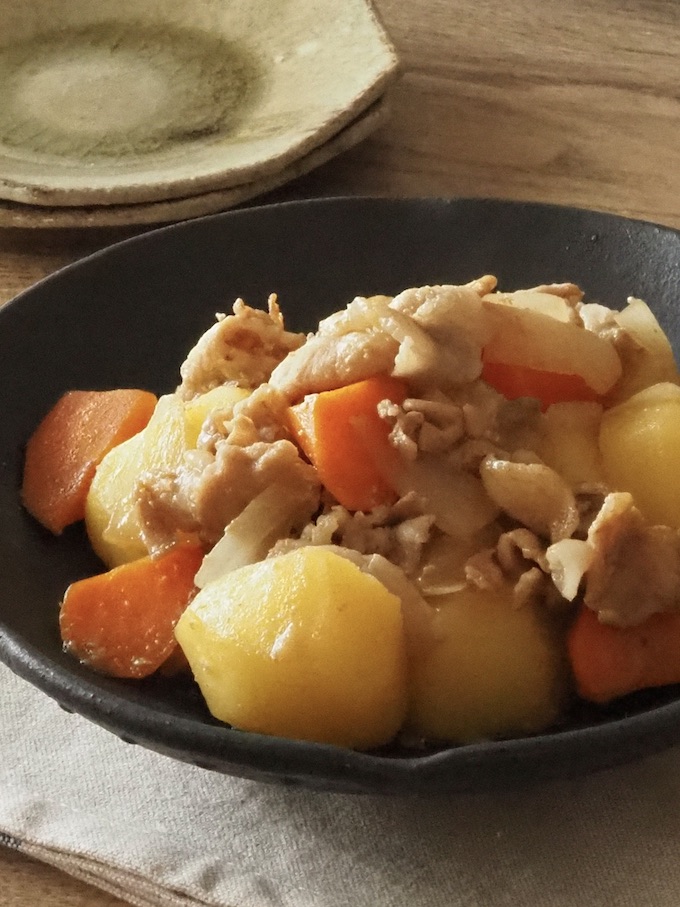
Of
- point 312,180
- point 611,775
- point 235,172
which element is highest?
point 235,172

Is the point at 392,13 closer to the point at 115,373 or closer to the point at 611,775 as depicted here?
the point at 115,373

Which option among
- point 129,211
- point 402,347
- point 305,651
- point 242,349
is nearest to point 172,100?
point 129,211

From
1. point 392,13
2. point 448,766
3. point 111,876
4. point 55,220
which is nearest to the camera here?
point 448,766

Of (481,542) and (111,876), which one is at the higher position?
(481,542)

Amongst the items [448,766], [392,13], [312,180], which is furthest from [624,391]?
[392,13]

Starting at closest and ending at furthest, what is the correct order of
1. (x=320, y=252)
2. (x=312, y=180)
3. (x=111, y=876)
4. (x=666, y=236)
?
(x=111, y=876) → (x=666, y=236) → (x=320, y=252) → (x=312, y=180)

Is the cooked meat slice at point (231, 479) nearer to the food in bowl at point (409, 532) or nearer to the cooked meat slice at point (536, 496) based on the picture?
the food in bowl at point (409, 532)

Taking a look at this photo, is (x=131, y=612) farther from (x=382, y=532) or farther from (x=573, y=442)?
(x=573, y=442)
